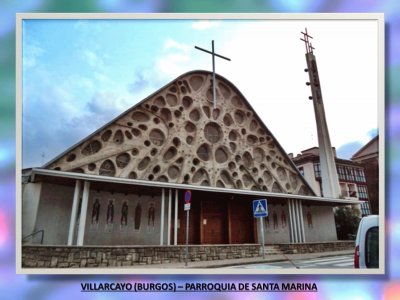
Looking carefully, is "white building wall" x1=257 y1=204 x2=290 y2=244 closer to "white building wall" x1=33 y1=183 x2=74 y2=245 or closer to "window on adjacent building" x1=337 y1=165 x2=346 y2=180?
"window on adjacent building" x1=337 y1=165 x2=346 y2=180

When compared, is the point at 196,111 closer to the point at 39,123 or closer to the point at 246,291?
the point at 39,123

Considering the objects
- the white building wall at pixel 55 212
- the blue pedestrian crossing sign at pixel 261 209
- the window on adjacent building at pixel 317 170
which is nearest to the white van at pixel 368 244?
the blue pedestrian crossing sign at pixel 261 209

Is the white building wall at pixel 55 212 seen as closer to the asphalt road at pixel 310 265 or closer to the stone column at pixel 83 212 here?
the stone column at pixel 83 212

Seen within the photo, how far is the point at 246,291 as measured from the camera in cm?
392

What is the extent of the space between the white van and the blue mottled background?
0.18m

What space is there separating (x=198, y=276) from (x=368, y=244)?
1.87 metres

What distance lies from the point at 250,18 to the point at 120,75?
72.6 inches

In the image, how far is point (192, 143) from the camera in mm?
7102

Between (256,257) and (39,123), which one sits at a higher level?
(39,123)

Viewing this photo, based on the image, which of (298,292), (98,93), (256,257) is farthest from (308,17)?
(256,257)

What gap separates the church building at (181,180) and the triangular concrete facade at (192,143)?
20 mm

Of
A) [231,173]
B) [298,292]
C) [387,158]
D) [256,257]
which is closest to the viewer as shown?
[298,292]

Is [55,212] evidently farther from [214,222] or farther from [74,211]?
[214,222]

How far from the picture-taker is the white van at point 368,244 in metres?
3.77
